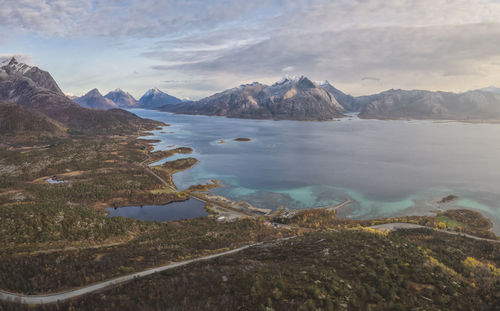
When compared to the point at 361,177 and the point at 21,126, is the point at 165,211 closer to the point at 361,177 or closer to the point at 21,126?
the point at 361,177

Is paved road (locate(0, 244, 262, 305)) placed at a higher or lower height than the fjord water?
higher

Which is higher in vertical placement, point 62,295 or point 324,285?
point 324,285

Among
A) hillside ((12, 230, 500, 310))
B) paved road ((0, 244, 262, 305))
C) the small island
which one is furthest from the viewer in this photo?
the small island

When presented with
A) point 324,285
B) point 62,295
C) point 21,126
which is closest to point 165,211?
point 62,295

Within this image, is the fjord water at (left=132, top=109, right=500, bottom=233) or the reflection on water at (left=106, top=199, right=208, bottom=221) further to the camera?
the fjord water at (left=132, top=109, right=500, bottom=233)

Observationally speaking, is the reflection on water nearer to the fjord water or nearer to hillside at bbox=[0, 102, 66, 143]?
the fjord water

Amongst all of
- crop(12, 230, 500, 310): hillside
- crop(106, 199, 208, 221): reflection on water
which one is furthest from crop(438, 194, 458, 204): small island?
crop(106, 199, 208, 221): reflection on water

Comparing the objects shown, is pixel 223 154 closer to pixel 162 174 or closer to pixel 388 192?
pixel 162 174

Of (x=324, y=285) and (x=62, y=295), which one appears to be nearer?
(x=324, y=285)

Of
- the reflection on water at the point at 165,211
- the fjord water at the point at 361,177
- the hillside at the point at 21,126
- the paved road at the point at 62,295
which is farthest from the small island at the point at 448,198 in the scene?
the hillside at the point at 21,126

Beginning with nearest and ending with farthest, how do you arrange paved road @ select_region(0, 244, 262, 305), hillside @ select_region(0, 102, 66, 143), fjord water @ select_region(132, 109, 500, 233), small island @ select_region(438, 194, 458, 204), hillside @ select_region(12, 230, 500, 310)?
hillside @ select_region(12, 230, 500, 310)
paved road @ select_region(0, 244, 262, 305)
fjord water @ select_region(132, 109, 500, 233)
small island @ select_region(438, 194, 458, 204)
hillside @ select_region(0, 102, 66, 143)
